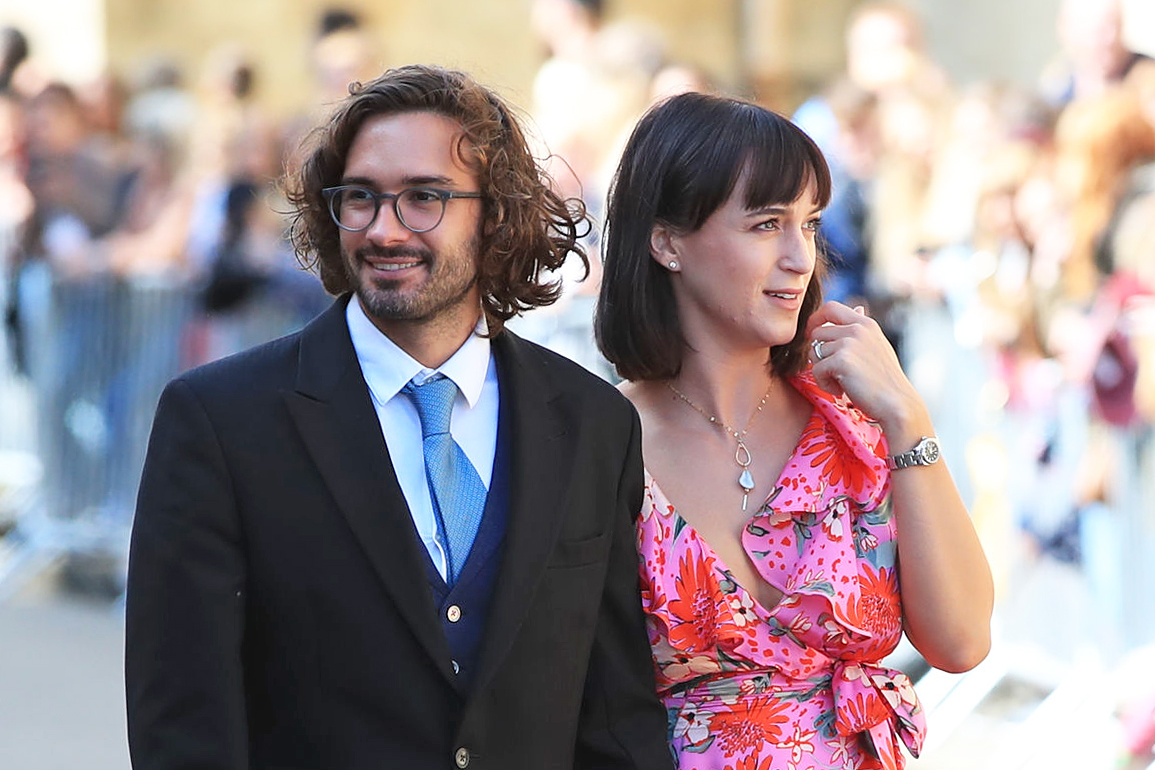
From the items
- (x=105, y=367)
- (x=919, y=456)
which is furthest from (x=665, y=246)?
(x=105, y=367)

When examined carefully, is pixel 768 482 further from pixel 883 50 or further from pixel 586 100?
pixel 883 50

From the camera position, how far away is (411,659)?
3057mm

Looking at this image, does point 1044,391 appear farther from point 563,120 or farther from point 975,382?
point 563,120

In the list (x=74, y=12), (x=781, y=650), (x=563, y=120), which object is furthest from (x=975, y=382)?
(x=74, y=12)

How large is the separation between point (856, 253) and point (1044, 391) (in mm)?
1023

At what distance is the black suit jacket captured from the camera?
9.98 feet

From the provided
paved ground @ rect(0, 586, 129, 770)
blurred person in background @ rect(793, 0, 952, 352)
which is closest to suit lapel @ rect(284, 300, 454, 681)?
paved ground @ rect(0, 586, 129, 770)

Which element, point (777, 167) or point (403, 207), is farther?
point (777, 167)

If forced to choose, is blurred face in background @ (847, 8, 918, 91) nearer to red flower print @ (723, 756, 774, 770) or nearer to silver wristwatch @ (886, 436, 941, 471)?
silver wristwatch @ (886, 436, 941, 471)

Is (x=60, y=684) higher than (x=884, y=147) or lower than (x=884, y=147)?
lower

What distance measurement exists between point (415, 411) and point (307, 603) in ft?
1.27

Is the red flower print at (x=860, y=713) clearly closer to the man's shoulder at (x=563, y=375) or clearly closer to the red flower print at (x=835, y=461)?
the red flower print at (x=835, y=461)

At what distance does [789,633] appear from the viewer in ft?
11.6

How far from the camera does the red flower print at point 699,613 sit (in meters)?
3.48
